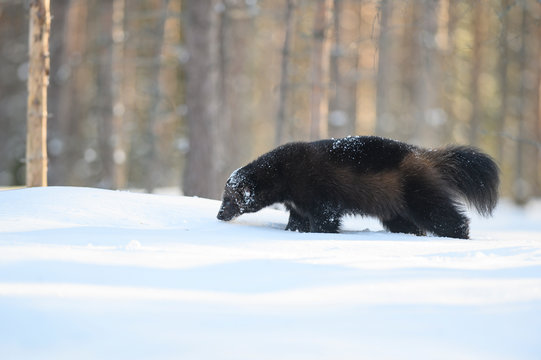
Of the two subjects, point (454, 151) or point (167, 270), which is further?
point (454, 151)

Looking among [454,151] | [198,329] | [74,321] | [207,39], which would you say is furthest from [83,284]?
[207,39]

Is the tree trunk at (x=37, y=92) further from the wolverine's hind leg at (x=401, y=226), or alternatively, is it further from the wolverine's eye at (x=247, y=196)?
the wolverine's hind leg at (x=401, y=226)

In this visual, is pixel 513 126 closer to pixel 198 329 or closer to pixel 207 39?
pixel 207 39

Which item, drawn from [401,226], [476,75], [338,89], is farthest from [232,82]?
[401,226]

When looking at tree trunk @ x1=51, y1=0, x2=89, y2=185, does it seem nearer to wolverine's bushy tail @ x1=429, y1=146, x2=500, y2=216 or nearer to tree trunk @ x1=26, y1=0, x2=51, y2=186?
tree trunk @ x1=26, y1=0, x2=51, y2=186

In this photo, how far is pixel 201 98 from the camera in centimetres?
1048

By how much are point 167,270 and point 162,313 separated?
60 cm

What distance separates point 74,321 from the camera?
8.12 feet

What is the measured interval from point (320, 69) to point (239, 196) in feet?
21.0

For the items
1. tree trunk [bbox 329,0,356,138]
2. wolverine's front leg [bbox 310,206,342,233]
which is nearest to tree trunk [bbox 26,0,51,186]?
wolverine's front leg [bbox 310,206,342,233]

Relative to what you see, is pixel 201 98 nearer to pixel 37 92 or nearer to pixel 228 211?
pixel 37 92

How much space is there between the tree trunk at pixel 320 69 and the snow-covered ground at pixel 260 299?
A: 7751 mm

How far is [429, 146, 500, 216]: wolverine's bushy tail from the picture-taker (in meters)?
5.76

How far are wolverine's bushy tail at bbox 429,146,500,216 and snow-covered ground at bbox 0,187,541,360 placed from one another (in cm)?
165
